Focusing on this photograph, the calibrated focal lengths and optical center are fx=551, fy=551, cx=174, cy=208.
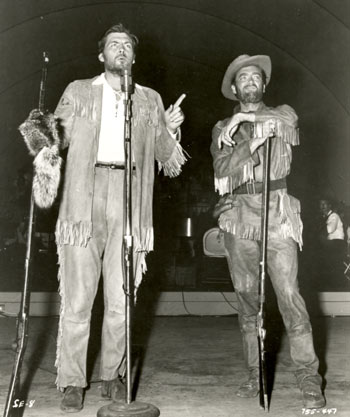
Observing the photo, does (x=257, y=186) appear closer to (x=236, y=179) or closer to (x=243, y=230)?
(x=236, y=179)

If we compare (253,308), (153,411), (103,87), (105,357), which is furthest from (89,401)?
(103,87)

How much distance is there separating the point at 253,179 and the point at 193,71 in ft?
30.8

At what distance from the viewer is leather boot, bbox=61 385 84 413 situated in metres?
2.76

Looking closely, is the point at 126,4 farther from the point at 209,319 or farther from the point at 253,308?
the point at 253,308

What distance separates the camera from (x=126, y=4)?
9133 millimetres

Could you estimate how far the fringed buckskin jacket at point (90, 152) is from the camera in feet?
9.51

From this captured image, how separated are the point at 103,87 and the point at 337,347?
9.77 ft

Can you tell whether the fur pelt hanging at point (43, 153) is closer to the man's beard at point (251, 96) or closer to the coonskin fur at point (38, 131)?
the coonskin fur at point (38, 131)

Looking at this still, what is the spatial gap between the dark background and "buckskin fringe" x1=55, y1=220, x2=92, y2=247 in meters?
4.13

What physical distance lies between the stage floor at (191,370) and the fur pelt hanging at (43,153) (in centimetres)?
109

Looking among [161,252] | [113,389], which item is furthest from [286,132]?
[161,252]

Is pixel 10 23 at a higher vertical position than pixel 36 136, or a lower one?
higher

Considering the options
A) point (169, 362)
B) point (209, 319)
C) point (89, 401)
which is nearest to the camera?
Result: point (89, 401)

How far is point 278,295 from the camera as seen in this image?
3.04m
